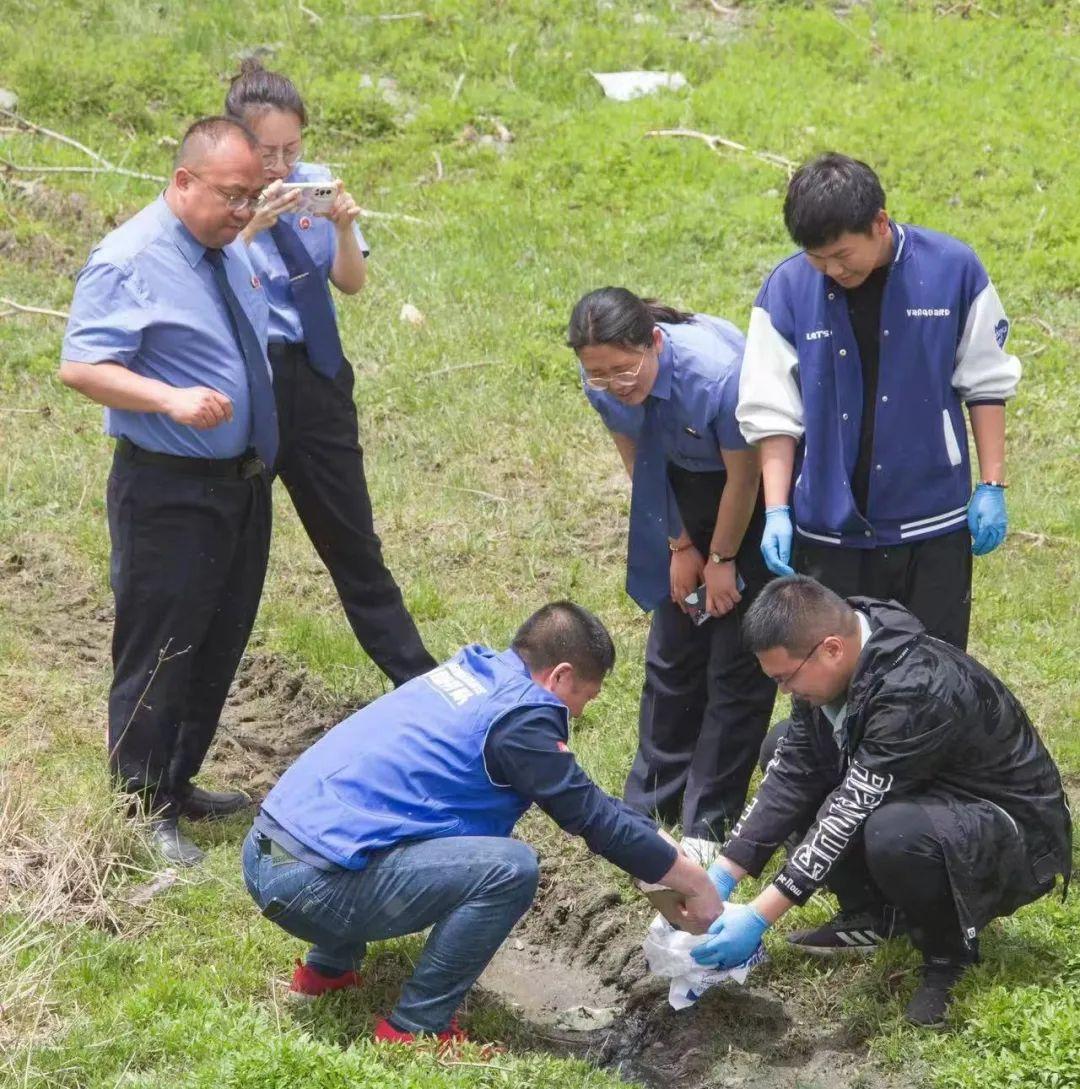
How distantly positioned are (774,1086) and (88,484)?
5.22 m

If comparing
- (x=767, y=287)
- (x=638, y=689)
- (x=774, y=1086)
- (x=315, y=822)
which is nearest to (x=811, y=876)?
(x=774, y=1086)

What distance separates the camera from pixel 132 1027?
4.15 meters

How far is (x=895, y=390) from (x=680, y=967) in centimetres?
179

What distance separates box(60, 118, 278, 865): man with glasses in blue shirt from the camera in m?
4.70

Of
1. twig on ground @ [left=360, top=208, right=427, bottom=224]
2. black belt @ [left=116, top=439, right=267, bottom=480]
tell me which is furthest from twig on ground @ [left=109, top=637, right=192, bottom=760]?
twig on ground @ [left=360, top=208, right=427, bottom=224]

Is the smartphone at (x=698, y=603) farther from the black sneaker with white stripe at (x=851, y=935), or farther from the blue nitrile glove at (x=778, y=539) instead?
the black sneaker with white stripe at (x=851, y=935)

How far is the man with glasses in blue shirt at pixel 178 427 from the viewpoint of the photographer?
470 cm

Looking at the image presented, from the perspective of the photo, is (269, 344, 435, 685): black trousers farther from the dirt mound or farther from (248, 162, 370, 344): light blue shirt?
the dirt mound

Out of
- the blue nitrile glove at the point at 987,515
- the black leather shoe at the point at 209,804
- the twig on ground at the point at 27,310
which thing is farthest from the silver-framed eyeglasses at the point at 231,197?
the twig on ground at the point at 27,310

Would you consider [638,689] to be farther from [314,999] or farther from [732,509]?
[314,999]

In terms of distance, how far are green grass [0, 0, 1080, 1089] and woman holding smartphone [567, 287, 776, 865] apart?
0.53 m

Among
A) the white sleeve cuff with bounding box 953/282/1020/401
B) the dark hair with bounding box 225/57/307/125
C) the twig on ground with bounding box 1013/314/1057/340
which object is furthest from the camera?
the twig on ground with bounding box 1013/314/1057/340

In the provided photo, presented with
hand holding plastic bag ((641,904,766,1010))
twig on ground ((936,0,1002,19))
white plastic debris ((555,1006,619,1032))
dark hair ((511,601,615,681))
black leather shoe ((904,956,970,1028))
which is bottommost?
white plastic debris ((555,1006,619,1032))

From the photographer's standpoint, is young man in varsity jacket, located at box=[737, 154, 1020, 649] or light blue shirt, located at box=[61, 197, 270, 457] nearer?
young man in varsity jacket, located at box=[737, 154, 1020, 649]
